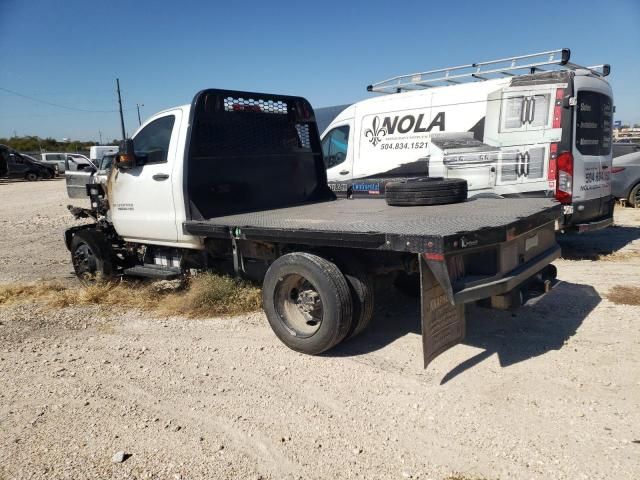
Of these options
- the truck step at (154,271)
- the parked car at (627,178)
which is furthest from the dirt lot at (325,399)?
the parked car at (627,178)

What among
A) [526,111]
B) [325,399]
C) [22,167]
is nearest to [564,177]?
[526,111]

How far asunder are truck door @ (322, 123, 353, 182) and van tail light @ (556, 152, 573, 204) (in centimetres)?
352

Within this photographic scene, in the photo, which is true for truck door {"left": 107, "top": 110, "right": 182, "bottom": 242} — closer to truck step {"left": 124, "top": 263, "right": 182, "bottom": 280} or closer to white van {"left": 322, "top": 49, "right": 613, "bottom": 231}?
truck step {"left": 124, "top": 263, "right": 182, "bottom": 280}

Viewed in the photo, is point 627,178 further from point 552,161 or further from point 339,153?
point 339,153

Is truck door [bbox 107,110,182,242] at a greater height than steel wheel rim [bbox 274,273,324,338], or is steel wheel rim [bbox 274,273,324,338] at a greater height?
truck door [bbox 107,110,182,242]

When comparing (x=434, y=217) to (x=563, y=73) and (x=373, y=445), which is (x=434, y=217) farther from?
(x=563, y=73)

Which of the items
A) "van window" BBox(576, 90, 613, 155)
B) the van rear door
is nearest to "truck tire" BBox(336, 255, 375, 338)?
the van rear door

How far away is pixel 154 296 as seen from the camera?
20.3 ft

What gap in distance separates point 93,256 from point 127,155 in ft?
5.35

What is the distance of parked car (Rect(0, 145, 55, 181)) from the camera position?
33406mm

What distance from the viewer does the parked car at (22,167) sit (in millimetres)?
33406

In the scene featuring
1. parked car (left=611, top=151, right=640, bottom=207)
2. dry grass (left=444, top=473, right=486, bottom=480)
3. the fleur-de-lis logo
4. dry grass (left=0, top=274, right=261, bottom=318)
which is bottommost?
dry grass (left=444, top=473, right=486, bottom=480)

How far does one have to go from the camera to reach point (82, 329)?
5234 millimetres

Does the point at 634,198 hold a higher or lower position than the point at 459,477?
higher
